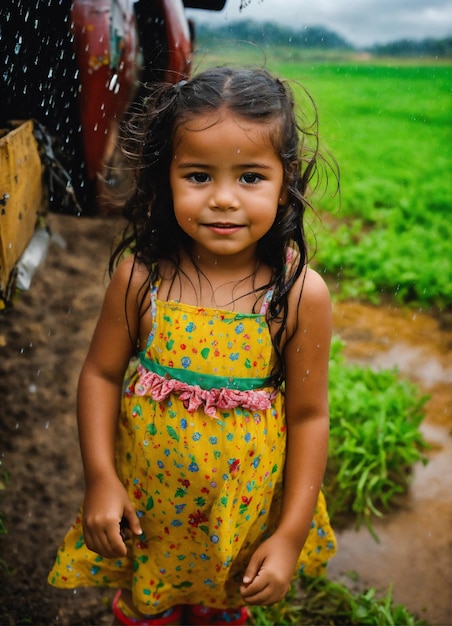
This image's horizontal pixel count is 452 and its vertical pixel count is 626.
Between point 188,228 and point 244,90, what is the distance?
0.35m

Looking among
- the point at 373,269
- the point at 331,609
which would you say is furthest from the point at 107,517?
the point at 373,269

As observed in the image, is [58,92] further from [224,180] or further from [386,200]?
[386,200]

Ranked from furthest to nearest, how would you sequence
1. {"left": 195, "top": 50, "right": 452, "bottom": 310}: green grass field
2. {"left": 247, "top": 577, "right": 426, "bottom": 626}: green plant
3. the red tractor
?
{"left": 195, "top": 50, "right": 452, "bottom": 310}: green grass field, {"left": 247, "top": 577, "right": 426, "bottom": 626}: green plant, the red tractor

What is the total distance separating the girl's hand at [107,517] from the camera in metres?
1.73

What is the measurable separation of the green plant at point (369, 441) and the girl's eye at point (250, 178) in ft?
5.73

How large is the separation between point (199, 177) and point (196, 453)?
0.67 metres

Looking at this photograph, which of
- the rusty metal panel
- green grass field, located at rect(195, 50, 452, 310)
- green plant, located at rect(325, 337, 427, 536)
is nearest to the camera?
the rusty metal panel

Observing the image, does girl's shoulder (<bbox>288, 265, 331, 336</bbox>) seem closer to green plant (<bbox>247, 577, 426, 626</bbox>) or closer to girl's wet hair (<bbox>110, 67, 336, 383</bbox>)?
girl's wet hair (<bbox>110, 67, 336, 383</bbox>)

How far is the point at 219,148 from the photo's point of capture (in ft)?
5.22

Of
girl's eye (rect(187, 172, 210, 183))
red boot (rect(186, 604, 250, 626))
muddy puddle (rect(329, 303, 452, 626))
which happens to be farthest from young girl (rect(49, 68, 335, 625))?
muddy puddle (rect(329, 303, 452, 626))

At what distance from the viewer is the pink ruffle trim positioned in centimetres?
171

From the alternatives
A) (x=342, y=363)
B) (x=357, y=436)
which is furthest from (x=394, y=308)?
(x=357, y=436)

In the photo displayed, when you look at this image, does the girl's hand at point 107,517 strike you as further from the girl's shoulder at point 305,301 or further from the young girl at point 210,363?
the girl's shoulder at point 305,301

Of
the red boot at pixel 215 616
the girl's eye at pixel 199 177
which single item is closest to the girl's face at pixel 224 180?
the girl's eye at pixel 199 177
